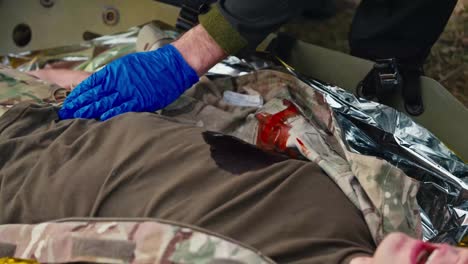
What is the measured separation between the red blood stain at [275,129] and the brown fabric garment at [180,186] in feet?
0.49

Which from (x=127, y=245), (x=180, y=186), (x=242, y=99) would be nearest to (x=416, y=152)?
(x=242, y=99)

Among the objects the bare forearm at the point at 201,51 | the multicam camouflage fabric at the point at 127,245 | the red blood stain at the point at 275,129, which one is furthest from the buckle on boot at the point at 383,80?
the multicam camouflage fabric at the point at 127,245

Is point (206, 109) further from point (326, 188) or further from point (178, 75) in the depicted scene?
point (326, 188)

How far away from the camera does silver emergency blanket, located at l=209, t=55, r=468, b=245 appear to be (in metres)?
1.06

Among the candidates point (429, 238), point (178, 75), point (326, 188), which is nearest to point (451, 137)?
point (429, 238)

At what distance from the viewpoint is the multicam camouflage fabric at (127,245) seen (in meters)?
0.81

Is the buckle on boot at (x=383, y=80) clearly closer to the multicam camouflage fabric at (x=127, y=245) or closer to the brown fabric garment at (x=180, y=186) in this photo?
the brown fabric garment at (x=180, y=186)

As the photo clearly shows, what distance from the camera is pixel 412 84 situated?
4.11 ft

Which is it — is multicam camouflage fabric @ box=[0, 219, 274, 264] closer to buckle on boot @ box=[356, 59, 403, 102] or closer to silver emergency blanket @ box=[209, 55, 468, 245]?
silver emergency blanket @ box=[209, 55, 468, 245]

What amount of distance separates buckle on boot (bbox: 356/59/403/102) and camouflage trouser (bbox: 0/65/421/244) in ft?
0.38

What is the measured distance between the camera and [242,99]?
1299mm

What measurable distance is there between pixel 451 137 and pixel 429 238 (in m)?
0.26

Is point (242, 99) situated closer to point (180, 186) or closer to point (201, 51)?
point (201, 51)

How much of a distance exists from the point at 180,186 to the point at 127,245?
123 millimetres
